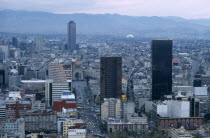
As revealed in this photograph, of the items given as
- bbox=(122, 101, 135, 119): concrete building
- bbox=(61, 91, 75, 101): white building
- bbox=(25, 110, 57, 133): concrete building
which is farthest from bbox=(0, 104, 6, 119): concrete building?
bbox=(122, 101, 135, 119): concrete building

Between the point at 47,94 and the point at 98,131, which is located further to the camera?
the point at 47,94

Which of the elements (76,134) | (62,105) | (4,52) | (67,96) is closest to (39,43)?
(4,52)

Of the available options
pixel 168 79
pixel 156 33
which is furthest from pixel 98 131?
pixel 156 33

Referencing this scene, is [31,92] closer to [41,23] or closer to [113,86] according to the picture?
[113,86]

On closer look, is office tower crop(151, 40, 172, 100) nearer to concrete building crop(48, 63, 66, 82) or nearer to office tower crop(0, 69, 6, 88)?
concrete building crop(48, 63, 66, 82)

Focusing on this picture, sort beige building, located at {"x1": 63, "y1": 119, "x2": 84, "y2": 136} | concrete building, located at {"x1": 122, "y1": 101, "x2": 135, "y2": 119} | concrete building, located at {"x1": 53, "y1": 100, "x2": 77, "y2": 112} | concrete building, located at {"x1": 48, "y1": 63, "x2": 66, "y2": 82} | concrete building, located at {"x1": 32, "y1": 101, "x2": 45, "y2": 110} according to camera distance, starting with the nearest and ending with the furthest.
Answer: beige building, located at {"x1": 63, "y1": 119, "x2": 84, "y2": 136}, concrete building, located at {"x1": 122, "y1": 101, "x2": 135, "y2": 119}, concrete building, located at {"x1": 53, "y1": 100, "x2": 77, "y2": 112}, concrete building, located at {"x1": 32, "y1": 101, "x2": 45, "y2": 110}, concrete building, located at {"x1": 48, "y1": 63, "x2": 66, "y2": 82}

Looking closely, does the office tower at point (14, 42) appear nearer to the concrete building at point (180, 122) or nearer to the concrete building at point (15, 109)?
the concrete building at point (15, 109)
